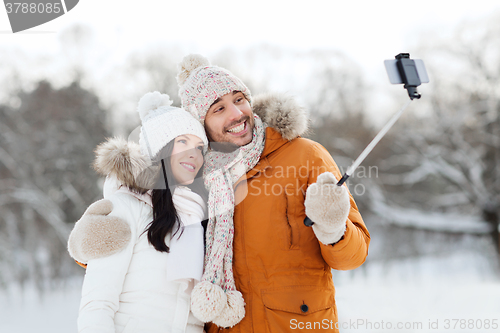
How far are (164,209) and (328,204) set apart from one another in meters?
0.96

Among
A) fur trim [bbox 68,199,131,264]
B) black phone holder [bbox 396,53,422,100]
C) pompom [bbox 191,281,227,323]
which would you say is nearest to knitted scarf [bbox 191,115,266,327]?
pompom [bbox 191,281,227,323]

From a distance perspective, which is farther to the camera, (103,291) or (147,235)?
(147,235)

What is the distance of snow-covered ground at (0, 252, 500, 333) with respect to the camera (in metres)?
6.96

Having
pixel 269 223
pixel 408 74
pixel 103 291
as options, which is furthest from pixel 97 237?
pixel 408 74

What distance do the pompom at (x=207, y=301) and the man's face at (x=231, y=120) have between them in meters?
0.88

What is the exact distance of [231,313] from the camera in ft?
5.87

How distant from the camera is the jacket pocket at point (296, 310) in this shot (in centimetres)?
177

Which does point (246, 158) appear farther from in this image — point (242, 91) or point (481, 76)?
point (481, 76)

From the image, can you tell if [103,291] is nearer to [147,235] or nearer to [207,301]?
[147,235]

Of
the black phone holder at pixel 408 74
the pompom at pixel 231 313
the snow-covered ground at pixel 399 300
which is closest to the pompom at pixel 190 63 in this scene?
the black phone holder at pixel 408 74

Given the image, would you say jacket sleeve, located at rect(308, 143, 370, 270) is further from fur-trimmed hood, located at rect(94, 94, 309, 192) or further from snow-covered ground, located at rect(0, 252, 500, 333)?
snow-covered ground, located at rect(0, 252, 500, 333)

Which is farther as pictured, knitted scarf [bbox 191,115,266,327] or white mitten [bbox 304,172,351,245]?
knitted scarf [bbox 191,115,266,327]

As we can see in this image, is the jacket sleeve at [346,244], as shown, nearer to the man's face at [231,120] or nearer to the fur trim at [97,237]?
the man's face at [231,120]

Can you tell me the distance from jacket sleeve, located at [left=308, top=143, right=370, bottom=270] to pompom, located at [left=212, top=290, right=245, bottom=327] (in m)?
0.51
